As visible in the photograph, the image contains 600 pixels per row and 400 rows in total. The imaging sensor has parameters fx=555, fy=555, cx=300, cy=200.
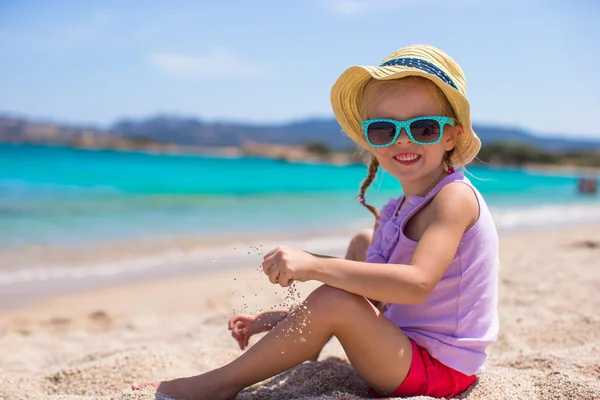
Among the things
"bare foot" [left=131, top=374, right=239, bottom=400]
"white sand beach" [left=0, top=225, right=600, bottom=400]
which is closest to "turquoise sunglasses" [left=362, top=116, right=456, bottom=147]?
"white sand beach" [left=0, top=225, right=600, bottom=400]

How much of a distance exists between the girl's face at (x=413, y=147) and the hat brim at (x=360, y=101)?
0.20ft

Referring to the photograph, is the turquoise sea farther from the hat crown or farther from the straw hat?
the hat crown

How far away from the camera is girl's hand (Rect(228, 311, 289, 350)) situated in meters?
2.26

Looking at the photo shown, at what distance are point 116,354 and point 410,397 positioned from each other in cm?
162

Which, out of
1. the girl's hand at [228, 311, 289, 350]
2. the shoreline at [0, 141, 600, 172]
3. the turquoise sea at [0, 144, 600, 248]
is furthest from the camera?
the shoreline at [0, 141, 600, 172]

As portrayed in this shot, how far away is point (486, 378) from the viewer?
228 cm


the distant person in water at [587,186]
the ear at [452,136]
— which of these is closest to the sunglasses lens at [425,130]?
the ear at [452,136]

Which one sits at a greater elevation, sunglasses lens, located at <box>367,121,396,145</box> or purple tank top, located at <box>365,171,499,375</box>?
sunglasses lens, located at <box>367,121,396,145</box>

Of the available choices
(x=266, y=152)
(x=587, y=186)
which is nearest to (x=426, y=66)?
(x=587, y=186)

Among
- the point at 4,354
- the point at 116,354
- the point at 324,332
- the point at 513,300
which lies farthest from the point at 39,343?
the point at 513,300

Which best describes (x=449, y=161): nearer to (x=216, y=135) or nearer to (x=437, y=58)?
(x=437, y=58)

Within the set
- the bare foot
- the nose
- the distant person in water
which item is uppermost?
the nose

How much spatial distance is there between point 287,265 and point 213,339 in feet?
6.19

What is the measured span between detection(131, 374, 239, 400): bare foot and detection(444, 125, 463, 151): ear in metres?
1.22
